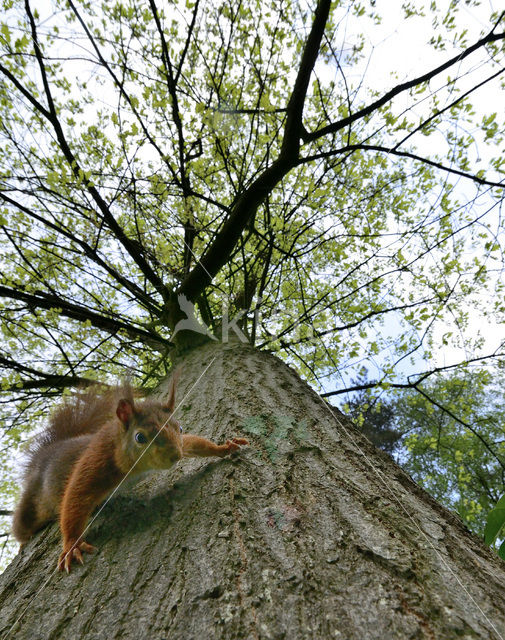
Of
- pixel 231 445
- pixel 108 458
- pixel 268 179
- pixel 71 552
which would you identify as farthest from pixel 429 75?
pixel 71 552

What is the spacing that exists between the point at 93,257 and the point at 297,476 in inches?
82.8

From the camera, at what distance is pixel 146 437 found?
794mm

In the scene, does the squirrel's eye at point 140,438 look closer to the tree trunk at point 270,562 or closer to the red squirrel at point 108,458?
the red squirrel at point 108,458

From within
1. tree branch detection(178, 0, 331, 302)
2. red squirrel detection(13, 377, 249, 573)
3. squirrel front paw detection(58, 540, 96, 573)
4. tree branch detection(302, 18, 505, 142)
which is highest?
tree branch detection(302, 18, 505, 142)

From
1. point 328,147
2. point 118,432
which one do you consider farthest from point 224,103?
point 118,432

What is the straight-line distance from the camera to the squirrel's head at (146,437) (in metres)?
0.79

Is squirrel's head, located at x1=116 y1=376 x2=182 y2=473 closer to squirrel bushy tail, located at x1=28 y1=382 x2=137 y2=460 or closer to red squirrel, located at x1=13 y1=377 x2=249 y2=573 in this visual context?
red squirrel, located at x1=13 y1=377 x2=249 y2=573

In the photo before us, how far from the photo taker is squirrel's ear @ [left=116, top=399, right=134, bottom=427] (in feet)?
2.65

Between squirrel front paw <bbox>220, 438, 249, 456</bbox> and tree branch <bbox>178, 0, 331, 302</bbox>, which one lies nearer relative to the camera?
squirrel front paw <bbox>220, 438, 249, 456</bbox>

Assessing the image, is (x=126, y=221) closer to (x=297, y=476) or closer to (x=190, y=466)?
(x=190, y=466)

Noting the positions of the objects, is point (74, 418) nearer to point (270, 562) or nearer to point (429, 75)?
point (270, 562)

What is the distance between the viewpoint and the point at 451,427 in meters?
4.10

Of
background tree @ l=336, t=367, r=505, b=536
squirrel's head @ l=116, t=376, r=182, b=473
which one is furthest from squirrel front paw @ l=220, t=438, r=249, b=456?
background tree @ l=336, t=367, r=505, b=536

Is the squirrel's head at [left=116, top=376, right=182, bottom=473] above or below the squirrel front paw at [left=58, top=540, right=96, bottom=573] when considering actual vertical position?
above
